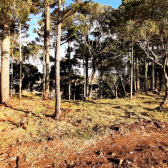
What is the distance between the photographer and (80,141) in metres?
4.98

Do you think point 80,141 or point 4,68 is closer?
point 80,141

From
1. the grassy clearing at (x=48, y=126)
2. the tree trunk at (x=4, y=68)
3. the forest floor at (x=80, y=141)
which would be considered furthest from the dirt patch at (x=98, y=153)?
the tree trunk at (x=4, y=68)

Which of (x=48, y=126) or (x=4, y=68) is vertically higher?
(x=4, y=68)

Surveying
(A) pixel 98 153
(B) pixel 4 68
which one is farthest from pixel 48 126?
(B) pixel 4 68

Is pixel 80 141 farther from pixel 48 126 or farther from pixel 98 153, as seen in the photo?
pixel 48 126

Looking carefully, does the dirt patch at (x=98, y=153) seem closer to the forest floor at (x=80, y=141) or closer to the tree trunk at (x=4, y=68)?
the forest floor at (x=80, y=141)

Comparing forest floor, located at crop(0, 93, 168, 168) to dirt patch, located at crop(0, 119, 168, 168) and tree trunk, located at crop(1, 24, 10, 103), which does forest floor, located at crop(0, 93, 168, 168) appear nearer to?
dirt patch, located at crop(0, 119, 168, 168)

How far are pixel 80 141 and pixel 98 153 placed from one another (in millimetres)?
1015

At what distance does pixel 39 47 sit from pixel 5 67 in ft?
21.4

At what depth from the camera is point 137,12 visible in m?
12.1

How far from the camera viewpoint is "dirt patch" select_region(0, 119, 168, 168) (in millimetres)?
3619

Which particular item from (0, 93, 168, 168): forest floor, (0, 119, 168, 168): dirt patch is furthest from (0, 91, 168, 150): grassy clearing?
(0, 119, 168, 168): dirt patch

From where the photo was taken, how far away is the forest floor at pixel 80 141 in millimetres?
3721

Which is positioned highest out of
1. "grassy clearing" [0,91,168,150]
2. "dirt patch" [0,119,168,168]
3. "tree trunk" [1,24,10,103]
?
"tree trunk" [1,24,10,103]
